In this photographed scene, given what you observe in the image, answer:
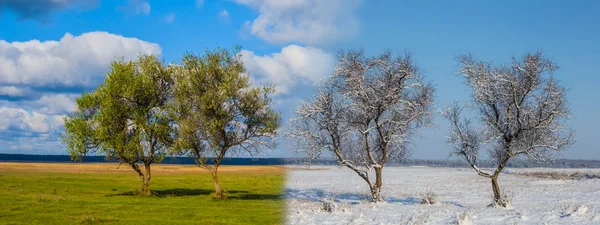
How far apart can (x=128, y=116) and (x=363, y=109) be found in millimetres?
22353

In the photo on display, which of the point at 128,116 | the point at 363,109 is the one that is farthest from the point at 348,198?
the point at 128,116

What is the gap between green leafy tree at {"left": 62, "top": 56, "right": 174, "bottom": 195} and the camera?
4288cm

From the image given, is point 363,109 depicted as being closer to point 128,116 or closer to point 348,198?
point 348,198

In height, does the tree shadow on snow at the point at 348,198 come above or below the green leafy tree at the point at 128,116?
below

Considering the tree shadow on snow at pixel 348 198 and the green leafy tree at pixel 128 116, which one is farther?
the green leafy tree at pixel 128 116

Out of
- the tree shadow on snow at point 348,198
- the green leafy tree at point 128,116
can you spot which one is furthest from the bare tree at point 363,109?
the green leafy tree at point 128,116

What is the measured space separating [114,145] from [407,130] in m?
23.8

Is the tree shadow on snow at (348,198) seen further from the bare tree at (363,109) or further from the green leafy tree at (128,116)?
the green leafy tree at (128,116)

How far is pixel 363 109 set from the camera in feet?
99.2

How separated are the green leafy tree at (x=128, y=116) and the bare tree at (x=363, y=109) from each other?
656 inches

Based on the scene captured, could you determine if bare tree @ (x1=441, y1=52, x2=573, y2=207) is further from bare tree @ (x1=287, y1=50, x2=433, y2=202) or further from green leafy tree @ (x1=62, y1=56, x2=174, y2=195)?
green leafy tree @ (x1=62, y1=56, x2=174, y2=195)

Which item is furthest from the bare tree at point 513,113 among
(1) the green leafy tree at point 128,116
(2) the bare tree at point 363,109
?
(1) the green leafy tree at point 128,116

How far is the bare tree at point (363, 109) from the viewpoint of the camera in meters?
30.1

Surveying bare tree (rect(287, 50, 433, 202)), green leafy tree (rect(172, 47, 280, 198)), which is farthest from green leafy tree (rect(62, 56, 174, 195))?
bare tree (rect(287, 50, 433, 202))
